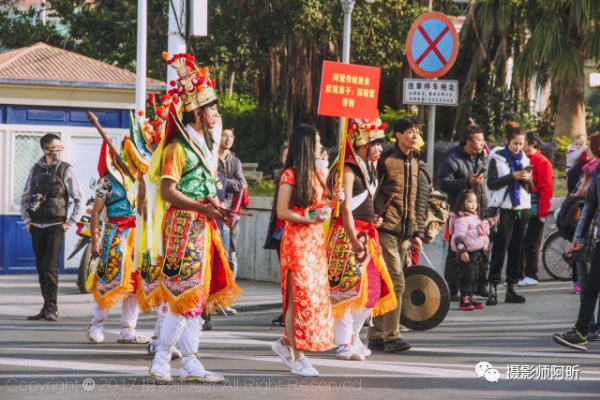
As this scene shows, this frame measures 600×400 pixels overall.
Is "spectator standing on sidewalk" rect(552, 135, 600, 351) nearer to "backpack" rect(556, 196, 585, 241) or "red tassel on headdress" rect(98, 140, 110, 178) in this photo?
"backpack" rect(556, 196, 585, 241)

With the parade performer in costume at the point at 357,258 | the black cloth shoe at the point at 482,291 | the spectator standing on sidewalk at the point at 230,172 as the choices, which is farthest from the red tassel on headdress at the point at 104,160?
the black cloth shoe at the point at 482,291

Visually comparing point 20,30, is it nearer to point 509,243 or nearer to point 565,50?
point 565,50

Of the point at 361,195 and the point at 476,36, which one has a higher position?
the point at 476,36

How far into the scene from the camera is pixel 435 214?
438 inches

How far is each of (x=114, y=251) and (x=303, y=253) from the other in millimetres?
2513

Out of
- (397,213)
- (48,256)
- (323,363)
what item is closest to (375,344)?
(323,363)

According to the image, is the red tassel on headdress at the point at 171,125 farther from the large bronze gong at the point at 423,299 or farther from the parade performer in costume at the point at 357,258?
the large bronze gong at the point at 423,299

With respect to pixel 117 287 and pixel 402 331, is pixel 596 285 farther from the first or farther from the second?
pixel 117 287

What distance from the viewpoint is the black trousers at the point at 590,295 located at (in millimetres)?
9750

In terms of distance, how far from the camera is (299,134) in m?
8.45

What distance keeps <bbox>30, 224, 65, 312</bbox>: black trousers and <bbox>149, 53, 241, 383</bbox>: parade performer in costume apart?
169 inches

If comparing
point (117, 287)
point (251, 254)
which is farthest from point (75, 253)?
point (117, 287)

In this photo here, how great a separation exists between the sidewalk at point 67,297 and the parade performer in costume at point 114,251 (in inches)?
103

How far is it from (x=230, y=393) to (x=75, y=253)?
8.85 m
